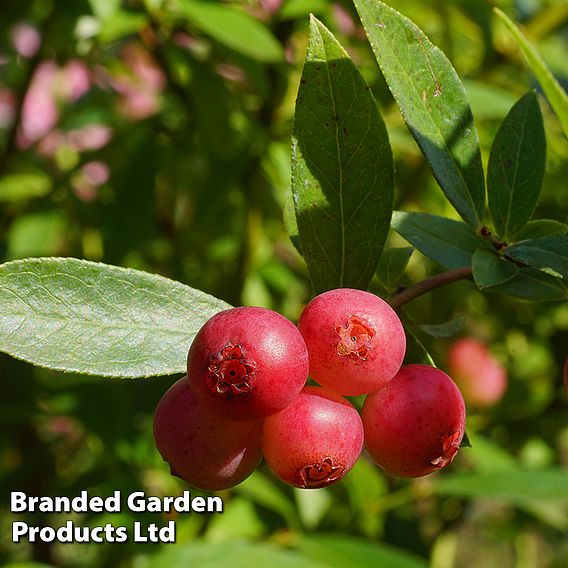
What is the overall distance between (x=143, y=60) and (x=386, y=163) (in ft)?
4.95

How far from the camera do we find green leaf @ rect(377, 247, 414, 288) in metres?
0.71

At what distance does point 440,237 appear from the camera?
69cm

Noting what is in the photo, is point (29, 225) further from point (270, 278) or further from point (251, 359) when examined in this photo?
point (251, 359)

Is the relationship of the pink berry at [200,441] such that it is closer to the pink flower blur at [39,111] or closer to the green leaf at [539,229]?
the green leaf at [539,229]

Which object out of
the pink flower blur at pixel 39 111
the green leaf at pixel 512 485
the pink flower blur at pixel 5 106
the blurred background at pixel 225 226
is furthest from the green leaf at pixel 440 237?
the pink flower blur at pixel 5 106

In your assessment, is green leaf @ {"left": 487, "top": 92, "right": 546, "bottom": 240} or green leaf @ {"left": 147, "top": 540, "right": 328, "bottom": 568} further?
green leaf @ {"left": 147, "top": 540, "right": 328, "bottom": 568}

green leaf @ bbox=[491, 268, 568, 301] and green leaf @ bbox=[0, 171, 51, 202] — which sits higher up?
green leaf @ bbox=[491, 268, 568, 301]

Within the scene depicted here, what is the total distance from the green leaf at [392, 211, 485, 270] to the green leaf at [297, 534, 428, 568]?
701 millimetres

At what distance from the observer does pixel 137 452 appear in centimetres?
144

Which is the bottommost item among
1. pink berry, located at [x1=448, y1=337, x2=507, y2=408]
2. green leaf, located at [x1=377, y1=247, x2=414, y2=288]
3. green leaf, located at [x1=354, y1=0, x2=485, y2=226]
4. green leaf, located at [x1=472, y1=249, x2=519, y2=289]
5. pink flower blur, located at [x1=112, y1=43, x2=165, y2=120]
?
pink berry, located at [x1=448, y1=337, x2=507, y2=408]

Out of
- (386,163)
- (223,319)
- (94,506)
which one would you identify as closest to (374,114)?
(386,163)

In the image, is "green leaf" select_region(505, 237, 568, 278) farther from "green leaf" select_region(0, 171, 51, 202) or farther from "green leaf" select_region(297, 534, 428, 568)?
"green leaf" select_region(0, 171, 51, 202)

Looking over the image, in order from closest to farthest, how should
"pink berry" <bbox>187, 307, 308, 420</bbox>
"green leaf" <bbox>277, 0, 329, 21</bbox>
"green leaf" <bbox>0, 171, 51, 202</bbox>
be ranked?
"pink berry" <bbox>187, 307, 308, 420</bbox> → "green leaf" <bbox>277, 0, 329, 21</bbox> → "green leaf" <bbox>0, 171, 51, 202</bbox>

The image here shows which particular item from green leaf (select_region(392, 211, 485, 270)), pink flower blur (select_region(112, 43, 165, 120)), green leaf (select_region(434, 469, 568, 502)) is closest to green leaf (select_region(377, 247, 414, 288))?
green leaf (select_region(392, 211, 485, 270))
